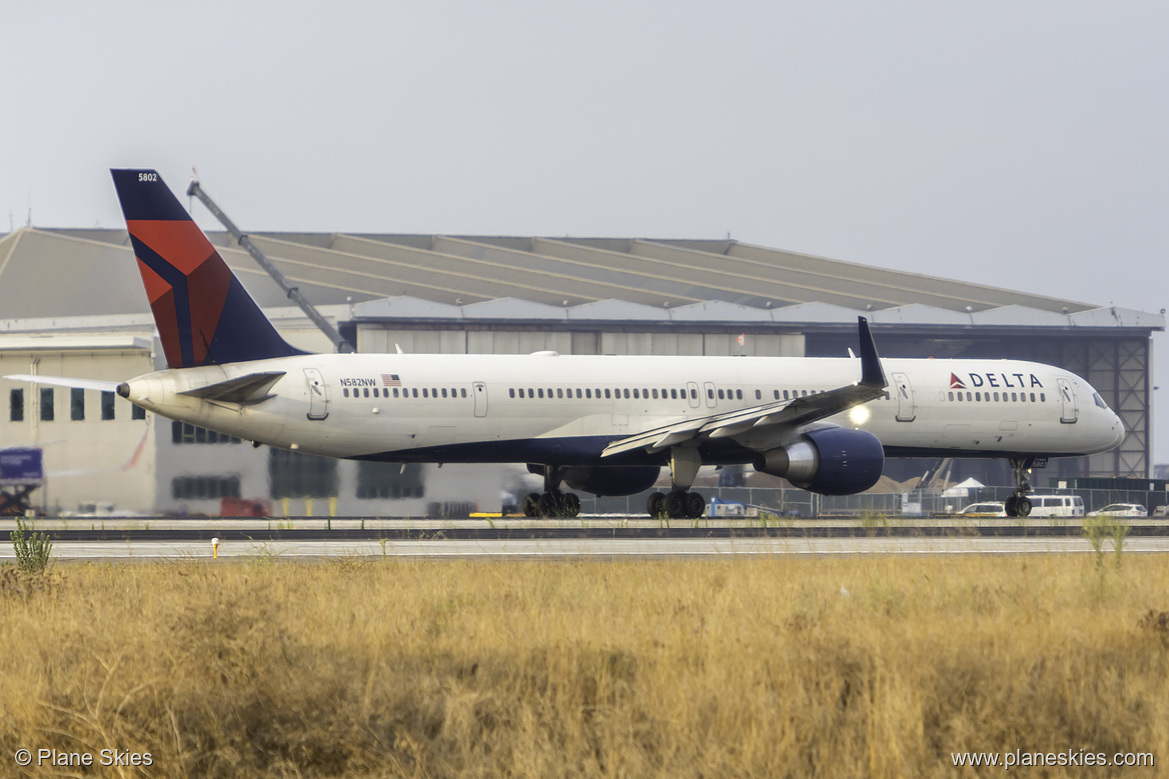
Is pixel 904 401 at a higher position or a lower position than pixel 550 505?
higher

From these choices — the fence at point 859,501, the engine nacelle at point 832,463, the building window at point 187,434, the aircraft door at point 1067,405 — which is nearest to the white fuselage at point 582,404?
the aircraft door at point 1067,405

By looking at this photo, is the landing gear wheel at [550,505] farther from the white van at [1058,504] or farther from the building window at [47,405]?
the white van at [1058,504]

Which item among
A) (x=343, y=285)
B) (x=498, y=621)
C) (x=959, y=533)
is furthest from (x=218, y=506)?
(x=343, y=285)

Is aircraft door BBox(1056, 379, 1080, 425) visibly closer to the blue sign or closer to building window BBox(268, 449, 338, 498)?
building window BBox(268, 449, 338, 498)

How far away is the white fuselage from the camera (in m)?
26.0

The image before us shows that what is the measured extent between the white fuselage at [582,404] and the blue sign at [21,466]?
7.09 metres

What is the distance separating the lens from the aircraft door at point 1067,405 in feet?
106

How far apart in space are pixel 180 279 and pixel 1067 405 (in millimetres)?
22226

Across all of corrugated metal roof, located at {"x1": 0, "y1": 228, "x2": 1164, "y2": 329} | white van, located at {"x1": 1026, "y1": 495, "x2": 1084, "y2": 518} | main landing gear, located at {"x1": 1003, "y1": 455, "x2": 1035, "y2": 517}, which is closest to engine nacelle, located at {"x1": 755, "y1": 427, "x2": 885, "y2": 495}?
main landing gear, located at {"x1": 1003, "y1": 455, "x2": 1035, "y2": 517}

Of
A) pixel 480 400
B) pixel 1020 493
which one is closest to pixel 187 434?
pixel 480 400

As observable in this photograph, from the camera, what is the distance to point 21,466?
30.7 m

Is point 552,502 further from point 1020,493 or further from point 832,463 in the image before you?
point 1020,493

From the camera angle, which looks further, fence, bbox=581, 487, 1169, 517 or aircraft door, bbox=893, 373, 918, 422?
fence, bbox=581, 487, 1169, 517

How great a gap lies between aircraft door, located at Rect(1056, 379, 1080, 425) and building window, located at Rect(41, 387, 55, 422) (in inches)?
1019
